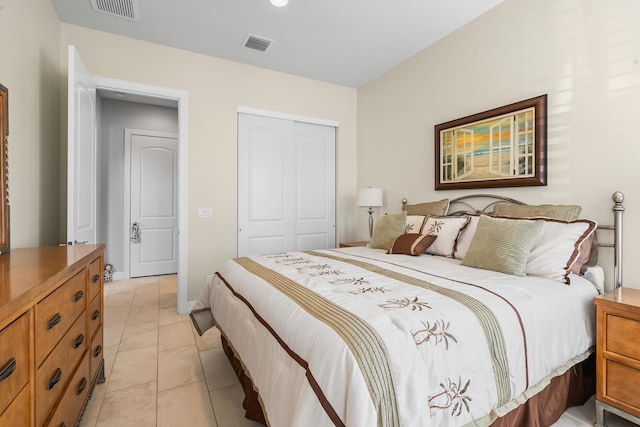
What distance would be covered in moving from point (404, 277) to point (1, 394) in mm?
1586

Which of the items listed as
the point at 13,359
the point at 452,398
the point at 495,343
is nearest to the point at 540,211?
the point at 495,343

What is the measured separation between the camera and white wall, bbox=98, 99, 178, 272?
15.3ft

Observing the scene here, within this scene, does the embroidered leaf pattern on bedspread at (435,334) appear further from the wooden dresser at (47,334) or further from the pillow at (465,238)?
the pillow at (465,238)

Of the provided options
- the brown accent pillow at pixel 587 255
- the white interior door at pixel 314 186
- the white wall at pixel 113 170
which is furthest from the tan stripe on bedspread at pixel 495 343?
the white wall at pixel 113 170

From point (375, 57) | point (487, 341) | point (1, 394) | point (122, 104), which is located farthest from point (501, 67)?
point (122, 104)

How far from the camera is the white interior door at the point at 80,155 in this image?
2154 millimetres

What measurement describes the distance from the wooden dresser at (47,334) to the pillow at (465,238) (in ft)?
7.91

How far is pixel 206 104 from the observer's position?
346 centimetres

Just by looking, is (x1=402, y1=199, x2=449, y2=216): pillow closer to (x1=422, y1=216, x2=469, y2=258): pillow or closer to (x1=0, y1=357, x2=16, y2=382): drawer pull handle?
(x1=422, y1=216, x2=469, y2=258): pillow

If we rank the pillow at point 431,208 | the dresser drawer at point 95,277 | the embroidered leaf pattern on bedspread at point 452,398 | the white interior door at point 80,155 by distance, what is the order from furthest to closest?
the pillow at point 431,208, the white interior door at point 80,155, the dresser drawer at point 95,277, the embroidered leaf pattern on bedspread at point 452,398

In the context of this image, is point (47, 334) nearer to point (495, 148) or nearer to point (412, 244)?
point (412, 244)

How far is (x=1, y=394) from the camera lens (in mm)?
753

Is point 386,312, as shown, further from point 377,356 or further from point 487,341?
point 487,341

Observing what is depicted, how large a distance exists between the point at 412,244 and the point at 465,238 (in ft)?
1.33
